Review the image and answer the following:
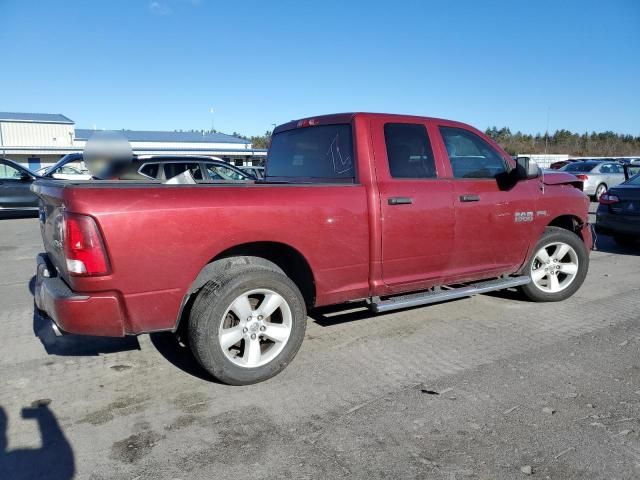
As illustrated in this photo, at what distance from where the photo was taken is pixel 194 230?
10.6 feet

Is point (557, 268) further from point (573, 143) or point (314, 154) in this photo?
point (573, 143)

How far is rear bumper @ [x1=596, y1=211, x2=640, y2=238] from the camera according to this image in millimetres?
8328

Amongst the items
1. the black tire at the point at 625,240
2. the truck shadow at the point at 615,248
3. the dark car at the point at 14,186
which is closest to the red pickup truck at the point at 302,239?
the black tire at the point at 625,240

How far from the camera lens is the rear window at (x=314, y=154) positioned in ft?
14.1

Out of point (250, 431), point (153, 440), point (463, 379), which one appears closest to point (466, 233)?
point (463, 379)

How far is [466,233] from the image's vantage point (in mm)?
4566

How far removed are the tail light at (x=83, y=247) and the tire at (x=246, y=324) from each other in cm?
69

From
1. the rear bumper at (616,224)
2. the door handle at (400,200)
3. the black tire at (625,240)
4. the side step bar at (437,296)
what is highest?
the door handle at (400,200)

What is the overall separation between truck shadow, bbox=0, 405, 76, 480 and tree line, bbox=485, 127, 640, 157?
58.8 m

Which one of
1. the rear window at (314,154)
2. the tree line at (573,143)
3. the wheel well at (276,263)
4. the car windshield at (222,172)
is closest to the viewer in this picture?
the wheel well at (276,263)

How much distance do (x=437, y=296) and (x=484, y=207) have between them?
0.99m

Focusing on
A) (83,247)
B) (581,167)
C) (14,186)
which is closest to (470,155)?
(83,247)

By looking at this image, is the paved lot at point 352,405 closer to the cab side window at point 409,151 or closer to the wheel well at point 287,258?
the wheel well at point 287,258

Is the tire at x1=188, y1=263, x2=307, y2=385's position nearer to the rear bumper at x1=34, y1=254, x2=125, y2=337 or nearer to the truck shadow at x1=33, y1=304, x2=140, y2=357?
the rear bumper at x1=34, y1=254, x2=125, y2=337
